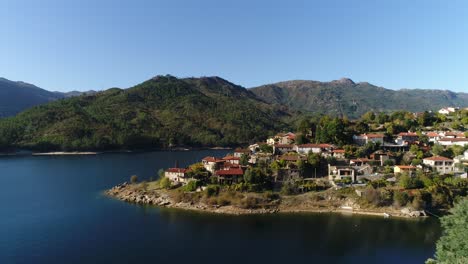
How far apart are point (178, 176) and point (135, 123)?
323ft

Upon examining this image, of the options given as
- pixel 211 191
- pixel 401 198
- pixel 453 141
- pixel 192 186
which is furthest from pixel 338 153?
pixel 192 186

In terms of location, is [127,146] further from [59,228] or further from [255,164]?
[59,228]

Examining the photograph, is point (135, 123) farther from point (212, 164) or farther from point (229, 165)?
point (229, 165)

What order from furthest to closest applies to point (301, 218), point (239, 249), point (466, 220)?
1. point (301, 218)
2. point (239, 249)
3. point (466, 220)

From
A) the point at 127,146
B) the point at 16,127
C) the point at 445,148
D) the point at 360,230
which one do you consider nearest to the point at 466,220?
the point at 360,230

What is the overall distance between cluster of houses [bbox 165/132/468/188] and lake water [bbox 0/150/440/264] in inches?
308

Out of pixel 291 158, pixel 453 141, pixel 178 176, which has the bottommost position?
pixel 178 176

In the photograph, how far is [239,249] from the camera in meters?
31.5

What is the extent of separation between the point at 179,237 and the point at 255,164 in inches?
842

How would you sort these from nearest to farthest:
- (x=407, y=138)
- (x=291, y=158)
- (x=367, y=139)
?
(x=291, y=158) → (x=367, y=139) → (x=407, y=138)

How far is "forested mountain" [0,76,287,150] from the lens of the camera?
4685 inches

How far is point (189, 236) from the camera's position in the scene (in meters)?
34.4

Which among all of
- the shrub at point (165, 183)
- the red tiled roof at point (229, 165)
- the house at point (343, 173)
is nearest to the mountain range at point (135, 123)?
the shrub at point (165, 183)

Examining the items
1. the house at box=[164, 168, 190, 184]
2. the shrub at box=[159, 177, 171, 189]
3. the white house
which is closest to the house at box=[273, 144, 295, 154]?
the white house
